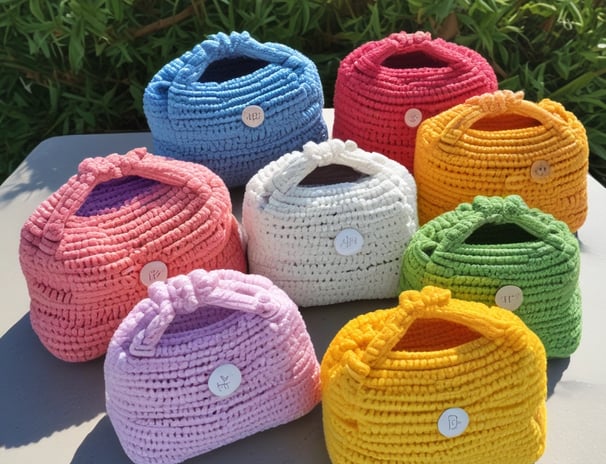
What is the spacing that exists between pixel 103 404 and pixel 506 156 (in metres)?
0.78

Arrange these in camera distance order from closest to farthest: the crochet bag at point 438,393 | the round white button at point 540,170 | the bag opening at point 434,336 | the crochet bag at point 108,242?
the crochet bag at point 438,393, the bag opening at point 434,336, the crochet bag at point 108,242, the round white button at point 540,170

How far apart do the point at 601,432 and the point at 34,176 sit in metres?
1.33

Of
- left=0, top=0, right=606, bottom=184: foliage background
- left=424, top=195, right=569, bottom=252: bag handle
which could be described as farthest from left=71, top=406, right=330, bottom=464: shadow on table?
left=0, top=0, right=606, bottom=184: foliage background

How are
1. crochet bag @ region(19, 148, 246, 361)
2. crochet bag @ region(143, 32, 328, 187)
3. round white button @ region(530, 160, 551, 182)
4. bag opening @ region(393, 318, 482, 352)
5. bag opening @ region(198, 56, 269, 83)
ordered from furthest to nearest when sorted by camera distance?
bag opening @ region(198, 56, 269, 83)
crochet bag @ region(143, 32, 328, 187)
round white button @ region(530, 160, 551, 182)
crochet bag @ region(19, 148, 246, 361)
bag opening @ region(393, 318, 482, 352)

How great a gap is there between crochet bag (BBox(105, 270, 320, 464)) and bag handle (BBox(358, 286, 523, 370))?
134 millimetres

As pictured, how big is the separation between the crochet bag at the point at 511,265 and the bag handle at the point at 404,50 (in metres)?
0.42

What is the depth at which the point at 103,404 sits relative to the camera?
1.09 m

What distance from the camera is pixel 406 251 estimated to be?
1.11m

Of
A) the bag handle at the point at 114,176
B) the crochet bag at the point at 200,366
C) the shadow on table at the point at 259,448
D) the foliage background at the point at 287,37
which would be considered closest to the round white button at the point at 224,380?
the crochet bag at the point at 200,366

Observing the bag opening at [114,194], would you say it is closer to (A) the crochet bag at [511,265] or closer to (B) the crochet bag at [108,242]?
(B) the crochet bag at [108,242]

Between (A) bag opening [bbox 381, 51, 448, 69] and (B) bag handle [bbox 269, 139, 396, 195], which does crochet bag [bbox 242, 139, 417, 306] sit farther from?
(A) bag opening [bbox 381, 51, 448, 69]

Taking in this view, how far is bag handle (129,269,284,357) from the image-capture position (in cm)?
91

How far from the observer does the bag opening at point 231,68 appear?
1444 millimetres

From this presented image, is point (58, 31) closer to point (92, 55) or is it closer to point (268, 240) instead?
point (92, 55)
